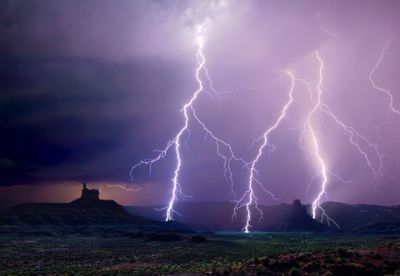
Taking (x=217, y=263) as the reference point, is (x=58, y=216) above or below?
above

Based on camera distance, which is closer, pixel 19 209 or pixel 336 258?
pixel 336 258

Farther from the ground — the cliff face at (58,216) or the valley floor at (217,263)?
the cliff face at (58,216)

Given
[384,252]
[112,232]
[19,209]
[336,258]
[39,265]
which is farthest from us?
[19,209]

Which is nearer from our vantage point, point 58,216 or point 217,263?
point 217,263

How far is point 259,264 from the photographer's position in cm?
3862

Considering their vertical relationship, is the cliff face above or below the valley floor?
above

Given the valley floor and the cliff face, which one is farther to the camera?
the cliff face

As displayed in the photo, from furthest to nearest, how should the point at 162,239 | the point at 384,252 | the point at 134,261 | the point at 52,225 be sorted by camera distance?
→ 1. the point at 52,225
2. the point at 162,239
3. the point at 134,261
4. the point at 384,252

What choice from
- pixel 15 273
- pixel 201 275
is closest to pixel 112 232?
pixel 15 273

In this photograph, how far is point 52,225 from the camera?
509 ft

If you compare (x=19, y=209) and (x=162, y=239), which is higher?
(x=19, y=209)

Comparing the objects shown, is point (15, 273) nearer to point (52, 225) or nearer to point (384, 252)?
point (384, 252)

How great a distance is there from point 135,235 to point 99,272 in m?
81.3

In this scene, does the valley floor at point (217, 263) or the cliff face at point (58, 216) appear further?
the cliff face at point (58, 216)
